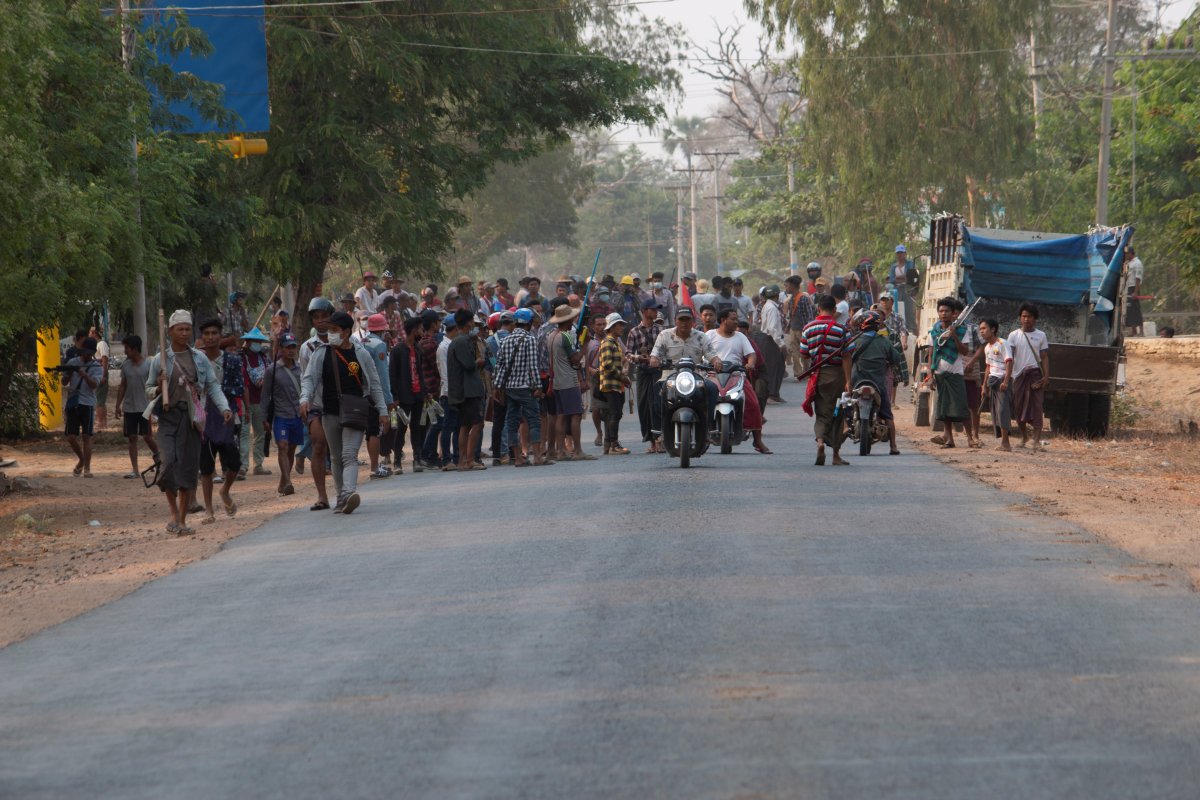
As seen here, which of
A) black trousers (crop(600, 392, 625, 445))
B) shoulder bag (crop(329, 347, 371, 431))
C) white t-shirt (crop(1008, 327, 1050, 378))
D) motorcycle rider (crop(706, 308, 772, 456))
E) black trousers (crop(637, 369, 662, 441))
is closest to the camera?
shoulder bag (crop(329, 347, 371, 431))

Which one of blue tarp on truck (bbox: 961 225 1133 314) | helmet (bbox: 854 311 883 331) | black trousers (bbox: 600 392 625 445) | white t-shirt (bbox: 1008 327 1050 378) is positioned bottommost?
black trousers (bbox: 600 392 625 445)

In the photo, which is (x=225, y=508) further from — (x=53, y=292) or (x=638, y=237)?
(x=638, y=237)

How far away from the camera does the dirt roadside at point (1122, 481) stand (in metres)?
11.8

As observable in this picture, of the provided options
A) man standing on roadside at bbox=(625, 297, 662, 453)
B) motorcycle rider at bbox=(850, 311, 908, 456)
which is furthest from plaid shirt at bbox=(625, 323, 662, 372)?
motorcycle rider at bbox=(850, 311, 908, 456)

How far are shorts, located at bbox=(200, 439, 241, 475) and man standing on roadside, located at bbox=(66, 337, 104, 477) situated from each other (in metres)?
5.78

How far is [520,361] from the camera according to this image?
709 inches

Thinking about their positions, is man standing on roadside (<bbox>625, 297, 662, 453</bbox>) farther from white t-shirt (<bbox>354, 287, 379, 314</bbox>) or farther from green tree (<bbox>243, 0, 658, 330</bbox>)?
green tree (<bbox>243, 0, 658, 330</bbox>)

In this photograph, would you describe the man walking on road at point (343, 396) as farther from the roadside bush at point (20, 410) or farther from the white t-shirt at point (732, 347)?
the roadside bush at point (20, 410)

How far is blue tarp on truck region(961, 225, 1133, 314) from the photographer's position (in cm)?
2409

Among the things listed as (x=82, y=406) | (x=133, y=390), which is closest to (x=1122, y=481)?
(x=133, y=390)

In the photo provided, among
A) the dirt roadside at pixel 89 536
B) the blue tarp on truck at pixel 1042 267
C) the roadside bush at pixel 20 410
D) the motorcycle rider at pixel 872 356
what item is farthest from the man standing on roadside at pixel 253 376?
the blue tarp on truck at pixel 1042 267

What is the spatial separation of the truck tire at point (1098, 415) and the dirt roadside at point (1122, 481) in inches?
8.0

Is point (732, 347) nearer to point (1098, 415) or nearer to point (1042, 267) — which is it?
point (1098, 415)

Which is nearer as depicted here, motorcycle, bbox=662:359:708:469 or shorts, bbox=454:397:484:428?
motorcycle, bbox=662:359:708:469
